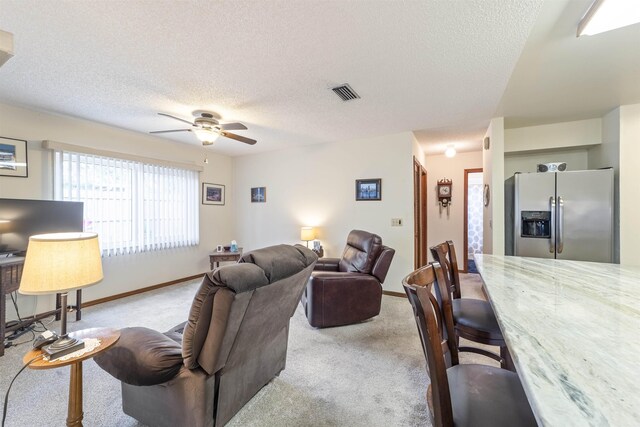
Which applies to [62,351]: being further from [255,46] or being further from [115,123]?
[115,123]

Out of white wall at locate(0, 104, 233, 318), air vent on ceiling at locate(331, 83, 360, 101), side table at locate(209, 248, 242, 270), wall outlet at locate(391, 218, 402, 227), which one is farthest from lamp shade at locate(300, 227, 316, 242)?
air vent on ceiling at locate(331, 83, 360, 101)

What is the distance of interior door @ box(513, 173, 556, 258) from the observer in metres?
3.32

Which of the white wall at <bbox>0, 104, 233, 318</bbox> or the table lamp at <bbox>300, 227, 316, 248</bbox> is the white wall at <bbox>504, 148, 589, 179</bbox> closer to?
the table lamp at <bbox>300, 227, 316, 248</bbox>

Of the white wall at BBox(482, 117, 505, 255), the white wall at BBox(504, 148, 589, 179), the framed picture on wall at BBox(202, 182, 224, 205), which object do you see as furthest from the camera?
the framed picture on wall at BBox(202, 182, 224, 205)

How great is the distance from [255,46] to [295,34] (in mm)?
322

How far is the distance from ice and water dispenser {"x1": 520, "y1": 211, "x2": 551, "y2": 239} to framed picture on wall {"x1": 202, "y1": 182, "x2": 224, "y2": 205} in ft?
16.5

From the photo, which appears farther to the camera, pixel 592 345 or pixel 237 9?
pixel 237 9

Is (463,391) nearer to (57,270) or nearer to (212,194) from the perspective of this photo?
(57,270)

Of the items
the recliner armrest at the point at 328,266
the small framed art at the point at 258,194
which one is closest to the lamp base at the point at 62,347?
the recliner armrest at the point at 328,266

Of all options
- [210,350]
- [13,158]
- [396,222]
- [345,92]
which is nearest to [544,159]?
[396,222]

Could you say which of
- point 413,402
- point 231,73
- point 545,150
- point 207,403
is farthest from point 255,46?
point 545,150

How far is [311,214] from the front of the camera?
4.90 meters

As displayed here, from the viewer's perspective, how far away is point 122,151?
13.0 ft

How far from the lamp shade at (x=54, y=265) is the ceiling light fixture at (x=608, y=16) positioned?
302cm
